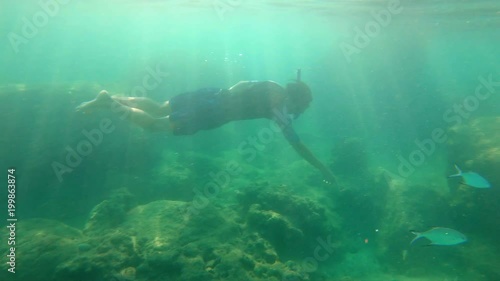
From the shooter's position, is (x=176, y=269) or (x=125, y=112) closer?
(x=176, y=269)

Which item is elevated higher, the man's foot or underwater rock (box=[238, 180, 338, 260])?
the man's foot

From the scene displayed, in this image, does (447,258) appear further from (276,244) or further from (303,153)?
(303,153)

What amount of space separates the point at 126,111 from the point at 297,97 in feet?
15.3

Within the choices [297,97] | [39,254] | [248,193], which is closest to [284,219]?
[248,193]

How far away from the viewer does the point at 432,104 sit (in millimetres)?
23875

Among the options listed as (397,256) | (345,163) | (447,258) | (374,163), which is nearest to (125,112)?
(397,256)

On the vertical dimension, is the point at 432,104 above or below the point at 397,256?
above

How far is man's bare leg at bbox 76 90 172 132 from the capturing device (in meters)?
8.07

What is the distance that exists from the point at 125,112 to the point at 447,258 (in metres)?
10.7

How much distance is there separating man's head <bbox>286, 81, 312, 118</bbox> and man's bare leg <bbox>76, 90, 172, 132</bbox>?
11.1ft
